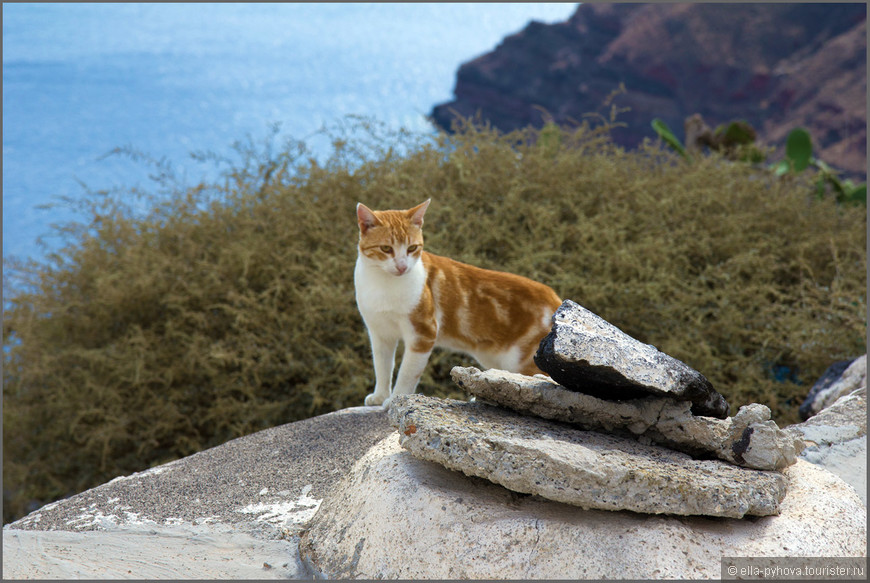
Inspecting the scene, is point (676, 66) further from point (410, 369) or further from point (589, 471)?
point (589, 471)

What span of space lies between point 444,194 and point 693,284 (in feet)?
4.31

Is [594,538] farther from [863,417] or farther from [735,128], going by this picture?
[735,128]

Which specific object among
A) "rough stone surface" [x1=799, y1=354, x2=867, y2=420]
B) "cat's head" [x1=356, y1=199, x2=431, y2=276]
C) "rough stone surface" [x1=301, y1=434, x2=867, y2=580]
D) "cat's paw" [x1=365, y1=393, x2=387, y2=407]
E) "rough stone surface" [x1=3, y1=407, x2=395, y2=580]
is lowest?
"rough stone surface" [x1=799, y1=354, x2=867, y2=420]

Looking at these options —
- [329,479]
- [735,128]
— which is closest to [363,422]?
[329,479]

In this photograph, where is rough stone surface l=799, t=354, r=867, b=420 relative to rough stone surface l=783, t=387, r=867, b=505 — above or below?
below

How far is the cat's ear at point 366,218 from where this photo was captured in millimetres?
1936

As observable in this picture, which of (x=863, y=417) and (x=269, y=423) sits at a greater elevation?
(x=863, y=417)

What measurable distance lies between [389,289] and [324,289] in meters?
1.08

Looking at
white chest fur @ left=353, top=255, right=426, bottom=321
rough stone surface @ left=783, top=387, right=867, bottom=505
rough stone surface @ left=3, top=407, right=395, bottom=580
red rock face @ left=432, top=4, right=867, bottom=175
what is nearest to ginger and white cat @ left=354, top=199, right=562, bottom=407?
white chest fur @ left=353, top=255, right=426, bottom=321

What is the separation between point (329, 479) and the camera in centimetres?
186

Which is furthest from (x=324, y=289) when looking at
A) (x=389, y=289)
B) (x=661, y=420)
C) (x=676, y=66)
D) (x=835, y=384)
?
(x=676, y=66)

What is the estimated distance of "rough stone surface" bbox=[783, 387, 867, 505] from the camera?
2000 mm

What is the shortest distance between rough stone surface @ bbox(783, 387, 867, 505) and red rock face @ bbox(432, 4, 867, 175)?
20.2ft

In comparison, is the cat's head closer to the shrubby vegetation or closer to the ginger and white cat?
the ginger and white cat
